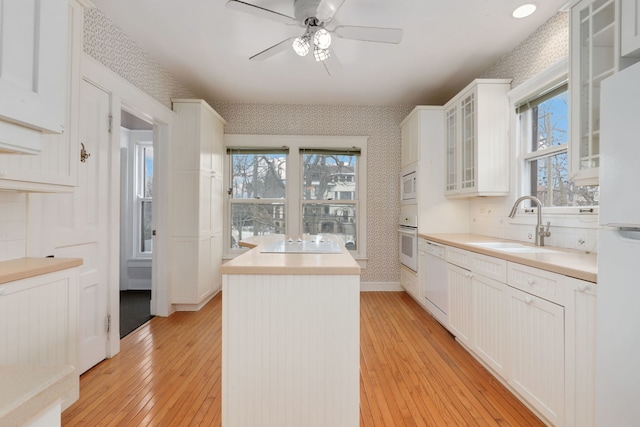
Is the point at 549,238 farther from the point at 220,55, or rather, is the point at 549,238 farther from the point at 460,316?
the point at 220,55

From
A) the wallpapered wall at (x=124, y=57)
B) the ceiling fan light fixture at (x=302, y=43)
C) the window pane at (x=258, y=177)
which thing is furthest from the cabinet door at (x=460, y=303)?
the wallpapered wall at (x=124, y=57)

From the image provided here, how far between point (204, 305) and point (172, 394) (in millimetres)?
1846

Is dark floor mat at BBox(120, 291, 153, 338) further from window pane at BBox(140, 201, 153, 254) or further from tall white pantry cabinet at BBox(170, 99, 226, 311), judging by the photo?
window pane at BBox(140, 201, 153, 254)

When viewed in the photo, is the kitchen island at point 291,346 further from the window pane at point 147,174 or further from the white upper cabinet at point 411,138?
the window pane at point 147,174

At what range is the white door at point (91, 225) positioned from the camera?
2.04 meters

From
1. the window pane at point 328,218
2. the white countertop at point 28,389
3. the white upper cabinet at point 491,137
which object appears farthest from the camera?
the window pane at point 328,218

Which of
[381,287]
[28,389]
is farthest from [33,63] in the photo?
[381,287]

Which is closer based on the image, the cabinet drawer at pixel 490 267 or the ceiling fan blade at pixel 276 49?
the cabinet drawer at pixel 490 267

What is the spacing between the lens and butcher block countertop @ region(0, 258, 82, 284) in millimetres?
1331

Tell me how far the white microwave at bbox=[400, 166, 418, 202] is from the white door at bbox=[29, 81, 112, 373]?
309 cm

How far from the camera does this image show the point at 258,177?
4.50 m

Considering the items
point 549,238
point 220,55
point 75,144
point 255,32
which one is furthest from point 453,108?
point 75,144

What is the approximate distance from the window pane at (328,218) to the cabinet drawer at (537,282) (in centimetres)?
272

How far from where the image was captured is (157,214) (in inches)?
133
